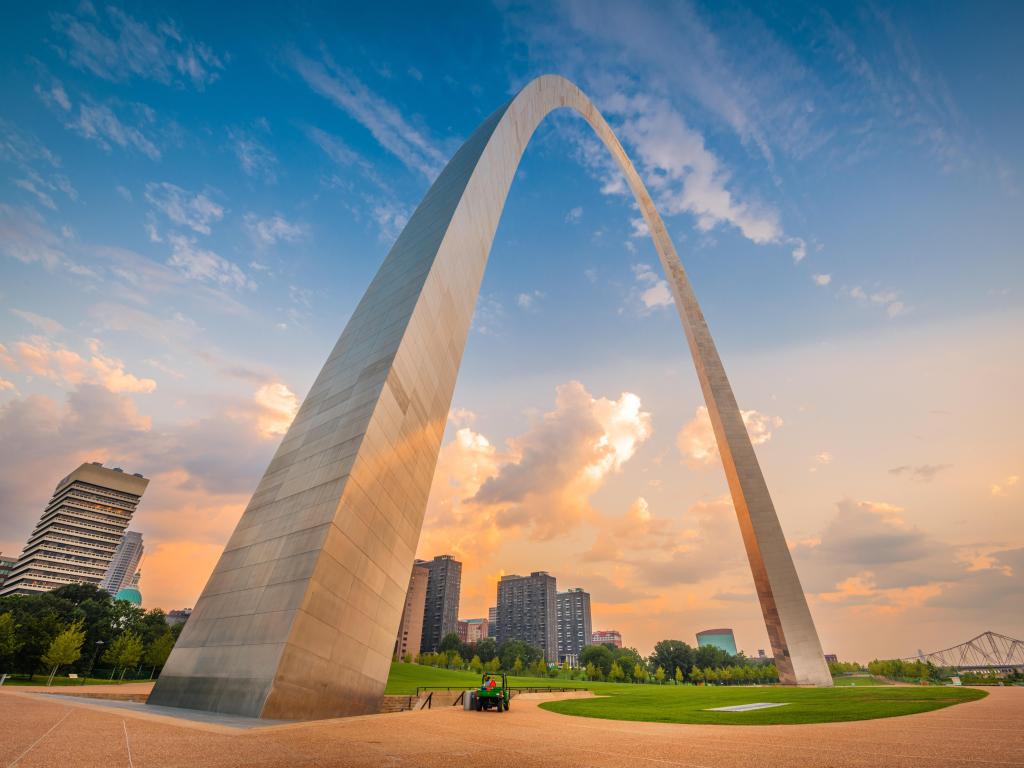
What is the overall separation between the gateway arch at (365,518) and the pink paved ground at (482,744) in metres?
2.59

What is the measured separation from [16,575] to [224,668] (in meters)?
178

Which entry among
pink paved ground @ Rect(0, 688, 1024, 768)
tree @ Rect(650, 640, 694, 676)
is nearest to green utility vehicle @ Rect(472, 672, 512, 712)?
pink paved ground @ Rect(0, 688, 1024, 768)

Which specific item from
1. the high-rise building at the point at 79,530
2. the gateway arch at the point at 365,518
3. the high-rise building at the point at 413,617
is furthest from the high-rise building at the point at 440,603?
the gateway arch at the point at 365,518

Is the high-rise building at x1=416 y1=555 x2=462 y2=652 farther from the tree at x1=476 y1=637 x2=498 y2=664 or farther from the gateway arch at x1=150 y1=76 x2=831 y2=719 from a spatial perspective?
the gateway arch at x1=150 y1=76 x2=831 y2=719

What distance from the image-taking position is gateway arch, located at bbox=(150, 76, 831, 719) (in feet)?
37.1

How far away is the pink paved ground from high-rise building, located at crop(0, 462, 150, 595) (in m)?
166

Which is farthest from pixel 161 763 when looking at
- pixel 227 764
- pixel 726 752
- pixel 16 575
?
pixel 16 575

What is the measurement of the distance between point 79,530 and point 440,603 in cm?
10566

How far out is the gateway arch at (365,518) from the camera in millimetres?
11305

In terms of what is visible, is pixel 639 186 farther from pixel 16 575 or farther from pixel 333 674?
pixel 16 575

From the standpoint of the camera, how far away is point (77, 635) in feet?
134

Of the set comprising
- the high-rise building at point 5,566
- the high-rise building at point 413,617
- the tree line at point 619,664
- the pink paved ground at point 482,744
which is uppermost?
the high-rise building at point 5,566

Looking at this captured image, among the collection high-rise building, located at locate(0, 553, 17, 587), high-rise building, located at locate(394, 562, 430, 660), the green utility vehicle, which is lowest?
the green utility vehicle

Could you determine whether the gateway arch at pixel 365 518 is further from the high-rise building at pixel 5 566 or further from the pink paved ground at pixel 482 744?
the high-rise building at pixel 5 566
